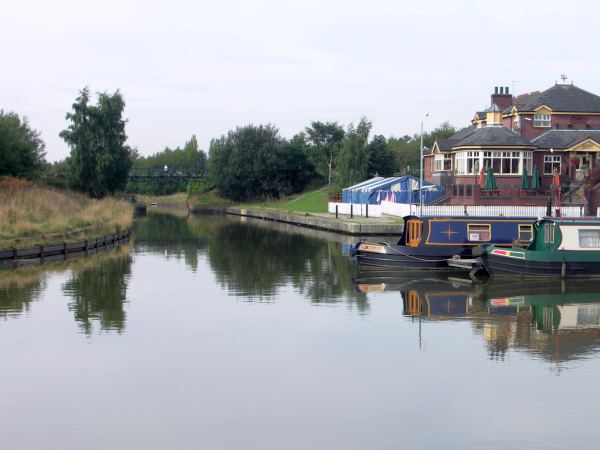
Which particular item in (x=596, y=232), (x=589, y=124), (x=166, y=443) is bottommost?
(x=166, y=443)

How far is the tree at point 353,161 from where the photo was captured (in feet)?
266

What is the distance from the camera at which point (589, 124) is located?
59.7m

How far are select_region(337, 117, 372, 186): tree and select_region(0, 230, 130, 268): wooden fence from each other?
39.6 m

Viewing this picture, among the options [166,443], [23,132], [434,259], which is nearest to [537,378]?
[166,443]

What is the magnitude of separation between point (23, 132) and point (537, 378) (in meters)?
60.7

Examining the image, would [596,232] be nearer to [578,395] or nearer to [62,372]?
[578,395]

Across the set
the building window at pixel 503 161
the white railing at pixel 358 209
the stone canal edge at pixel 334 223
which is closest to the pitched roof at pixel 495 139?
the building window at pixel 503 161

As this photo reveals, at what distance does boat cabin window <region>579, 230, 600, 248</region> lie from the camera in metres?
30.0

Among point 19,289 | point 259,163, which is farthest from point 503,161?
point 259,163

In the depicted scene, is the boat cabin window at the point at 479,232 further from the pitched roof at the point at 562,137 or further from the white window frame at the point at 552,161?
the white window frame at the point at 552,161

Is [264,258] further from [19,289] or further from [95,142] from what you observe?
[95,142]

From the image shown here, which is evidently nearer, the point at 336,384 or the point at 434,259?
the point at 336,384

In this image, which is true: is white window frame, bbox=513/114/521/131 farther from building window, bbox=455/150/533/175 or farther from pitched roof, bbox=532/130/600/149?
building window, bbox=455/150/533/175

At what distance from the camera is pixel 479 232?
3388cm
